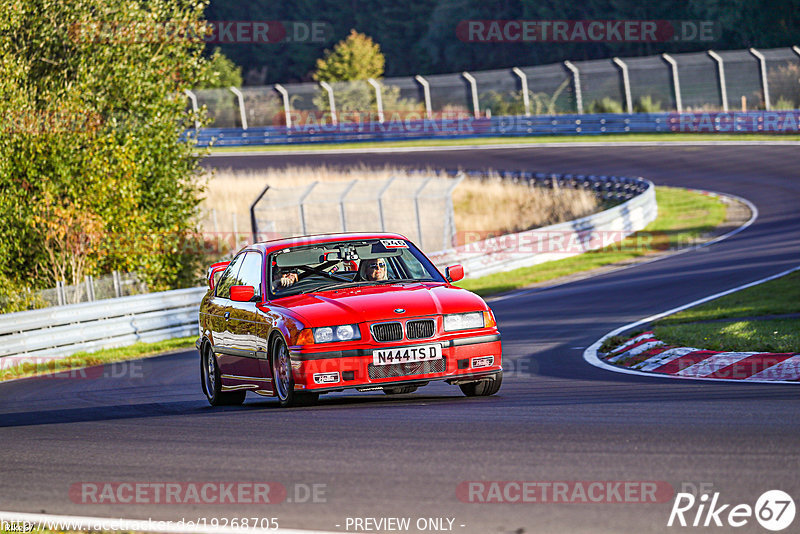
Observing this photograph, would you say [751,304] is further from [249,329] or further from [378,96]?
[378,96]

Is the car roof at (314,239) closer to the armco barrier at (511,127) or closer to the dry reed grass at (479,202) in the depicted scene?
the dry reed grass at (479,202)

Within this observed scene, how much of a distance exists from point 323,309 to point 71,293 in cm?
1265

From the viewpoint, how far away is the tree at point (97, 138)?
23.2 metres

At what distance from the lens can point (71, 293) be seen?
21047 millimetres

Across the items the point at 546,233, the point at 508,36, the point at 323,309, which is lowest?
the point at 546,233

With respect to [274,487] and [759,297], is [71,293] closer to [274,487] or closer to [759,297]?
[759,297]

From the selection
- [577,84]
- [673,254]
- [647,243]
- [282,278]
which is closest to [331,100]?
[577,84]

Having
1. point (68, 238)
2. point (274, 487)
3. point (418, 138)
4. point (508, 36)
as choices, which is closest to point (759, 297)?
point (274, 487)

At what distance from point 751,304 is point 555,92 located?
134 ft

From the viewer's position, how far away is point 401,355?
9367 millimetres

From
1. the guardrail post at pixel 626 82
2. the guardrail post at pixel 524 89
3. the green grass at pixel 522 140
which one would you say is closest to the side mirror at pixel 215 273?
the green grass at pixel 522 140

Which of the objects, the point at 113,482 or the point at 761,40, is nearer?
the point at 113,482

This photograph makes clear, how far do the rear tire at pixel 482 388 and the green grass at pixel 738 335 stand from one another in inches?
117

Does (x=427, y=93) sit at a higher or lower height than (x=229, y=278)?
Answer: higher
